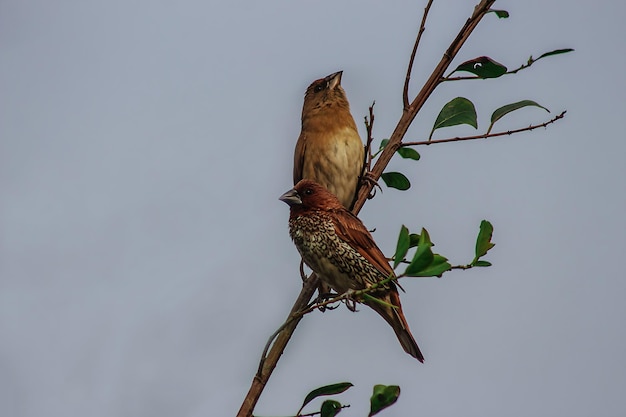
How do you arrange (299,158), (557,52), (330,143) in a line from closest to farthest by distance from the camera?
(557,52) < (330,143) < (299,158)

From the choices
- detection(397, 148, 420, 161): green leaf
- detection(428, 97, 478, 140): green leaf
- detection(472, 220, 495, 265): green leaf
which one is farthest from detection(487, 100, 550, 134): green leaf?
detection(472, 220, 495, 265): green leaf

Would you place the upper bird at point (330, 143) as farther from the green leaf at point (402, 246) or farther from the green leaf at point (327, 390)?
the green leaf at point (402, 246)

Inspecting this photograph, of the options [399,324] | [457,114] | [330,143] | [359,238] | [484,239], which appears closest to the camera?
[484,239]

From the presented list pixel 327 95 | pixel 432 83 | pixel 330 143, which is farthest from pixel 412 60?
pixel 327 95

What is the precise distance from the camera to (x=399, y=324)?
11.0 feet

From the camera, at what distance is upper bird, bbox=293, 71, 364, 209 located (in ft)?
15.8

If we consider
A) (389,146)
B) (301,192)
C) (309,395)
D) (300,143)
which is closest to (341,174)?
(300,143)

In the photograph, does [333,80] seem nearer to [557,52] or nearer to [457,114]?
[457,114]

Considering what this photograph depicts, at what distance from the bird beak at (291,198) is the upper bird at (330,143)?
103 centimetres

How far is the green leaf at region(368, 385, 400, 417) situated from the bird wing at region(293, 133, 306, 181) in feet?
9.86

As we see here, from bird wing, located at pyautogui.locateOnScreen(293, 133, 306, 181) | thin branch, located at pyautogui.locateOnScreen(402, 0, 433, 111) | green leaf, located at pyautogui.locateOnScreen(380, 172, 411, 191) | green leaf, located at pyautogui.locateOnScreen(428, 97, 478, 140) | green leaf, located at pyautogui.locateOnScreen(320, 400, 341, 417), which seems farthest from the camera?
bird wing, located at pyautogui.locateOnScreen(293, 133, 306, 181)

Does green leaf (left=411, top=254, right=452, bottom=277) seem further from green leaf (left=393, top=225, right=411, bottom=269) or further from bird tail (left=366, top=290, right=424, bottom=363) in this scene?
bird tail (left=366, top=290, right=424, bottom=363)

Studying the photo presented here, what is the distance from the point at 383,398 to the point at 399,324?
1.30m

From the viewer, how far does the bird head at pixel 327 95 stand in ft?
16.8
